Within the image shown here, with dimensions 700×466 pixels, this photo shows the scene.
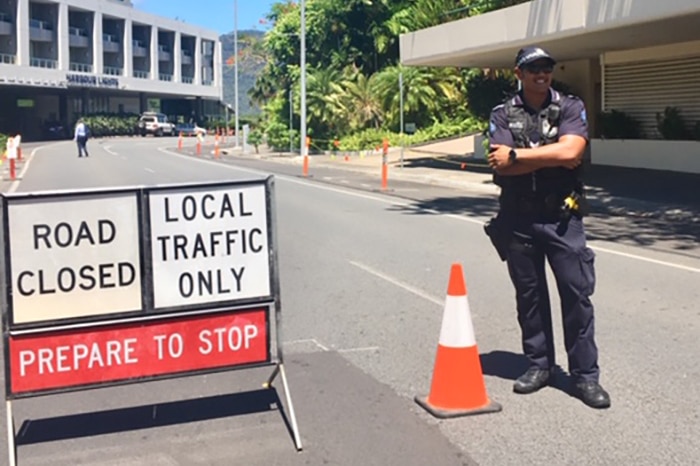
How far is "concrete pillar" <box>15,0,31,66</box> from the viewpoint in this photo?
231 feet

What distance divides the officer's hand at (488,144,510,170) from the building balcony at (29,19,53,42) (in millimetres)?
74315

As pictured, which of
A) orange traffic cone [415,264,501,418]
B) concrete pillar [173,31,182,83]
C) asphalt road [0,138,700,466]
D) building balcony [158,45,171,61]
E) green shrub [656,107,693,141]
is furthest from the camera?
concrete pillar [173,31,182,83]

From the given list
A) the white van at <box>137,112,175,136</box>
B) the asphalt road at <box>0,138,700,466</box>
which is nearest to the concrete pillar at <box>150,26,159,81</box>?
the white van at <box>137,112,175,136</box>

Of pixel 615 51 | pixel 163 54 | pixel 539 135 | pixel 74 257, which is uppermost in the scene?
pixel 163 54

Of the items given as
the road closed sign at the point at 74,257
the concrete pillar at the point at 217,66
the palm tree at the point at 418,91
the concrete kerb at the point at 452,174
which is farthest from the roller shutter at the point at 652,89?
the concrete pillar at the point at 217,66

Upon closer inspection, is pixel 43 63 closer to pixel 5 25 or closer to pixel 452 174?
pixel 5 25

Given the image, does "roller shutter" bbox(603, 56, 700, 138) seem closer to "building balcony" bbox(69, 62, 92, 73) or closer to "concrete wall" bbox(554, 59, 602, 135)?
"concrete wall" bbox(554, 59, 602, 135)

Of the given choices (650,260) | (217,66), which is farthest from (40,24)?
(650,260)

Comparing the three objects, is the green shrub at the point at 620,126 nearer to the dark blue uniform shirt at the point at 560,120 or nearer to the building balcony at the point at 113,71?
the dark blue uniform shirt at the point at 560,120

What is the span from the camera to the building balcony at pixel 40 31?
240ft

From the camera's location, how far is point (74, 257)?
476 centimetres

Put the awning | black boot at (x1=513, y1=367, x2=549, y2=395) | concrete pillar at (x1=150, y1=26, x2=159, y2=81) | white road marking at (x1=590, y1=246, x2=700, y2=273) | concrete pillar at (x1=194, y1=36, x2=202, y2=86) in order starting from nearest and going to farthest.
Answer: black boot at (x1=513, y1=367, x2=549, y2=395), white road marking at (x1=590, y1=246, x2=700, y2=273), the awning, concrete pillar at (x1=150, y1=26, x2=159, y2=81), concrete pillar at (x1=194, y1=36, x2=202, y2=86)

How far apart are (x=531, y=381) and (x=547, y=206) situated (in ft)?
3.80

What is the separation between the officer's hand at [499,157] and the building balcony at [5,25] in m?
71.1
